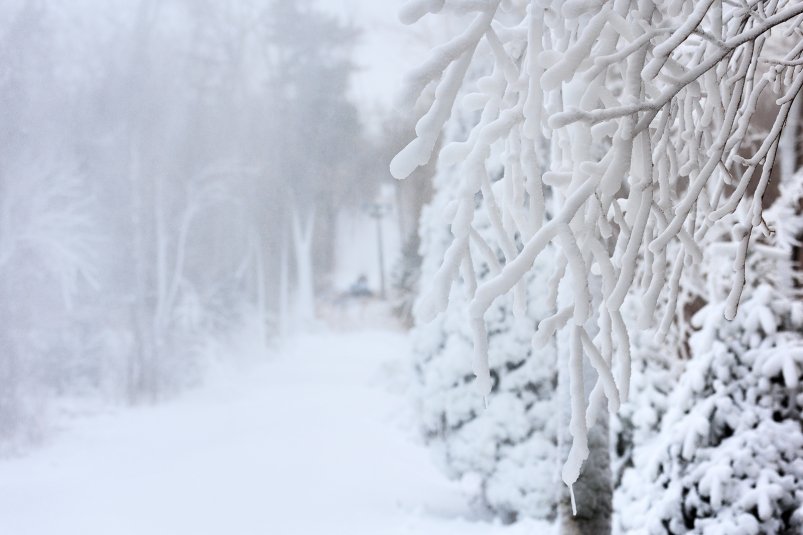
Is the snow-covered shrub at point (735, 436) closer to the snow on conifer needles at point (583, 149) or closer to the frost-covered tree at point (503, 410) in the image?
the snow on conifer needles at point (583, 149)

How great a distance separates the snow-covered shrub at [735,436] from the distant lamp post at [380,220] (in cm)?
412

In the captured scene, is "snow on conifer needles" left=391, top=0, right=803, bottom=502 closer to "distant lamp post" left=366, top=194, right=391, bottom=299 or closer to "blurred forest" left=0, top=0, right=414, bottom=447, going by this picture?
"blurred forest" left=0, top=0, right=414, bottom=447

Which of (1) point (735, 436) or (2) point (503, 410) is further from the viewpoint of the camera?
(2) point (503, 410)

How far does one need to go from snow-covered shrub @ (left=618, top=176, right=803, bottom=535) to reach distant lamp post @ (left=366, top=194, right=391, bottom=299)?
412cm

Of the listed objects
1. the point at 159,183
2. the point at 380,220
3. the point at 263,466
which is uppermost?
the point at 159,183

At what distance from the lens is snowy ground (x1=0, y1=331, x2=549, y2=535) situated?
3.60m

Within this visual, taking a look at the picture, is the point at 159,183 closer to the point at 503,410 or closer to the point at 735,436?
the point at 503,410

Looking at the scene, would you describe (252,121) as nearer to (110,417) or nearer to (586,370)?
(110,417)

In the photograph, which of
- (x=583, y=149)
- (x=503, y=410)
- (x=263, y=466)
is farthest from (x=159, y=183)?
(x=583, y=149)

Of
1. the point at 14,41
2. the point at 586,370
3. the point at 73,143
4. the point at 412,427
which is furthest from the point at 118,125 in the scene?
the point at 586,370

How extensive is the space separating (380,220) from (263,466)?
8.95ft

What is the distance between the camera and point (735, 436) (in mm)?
2053

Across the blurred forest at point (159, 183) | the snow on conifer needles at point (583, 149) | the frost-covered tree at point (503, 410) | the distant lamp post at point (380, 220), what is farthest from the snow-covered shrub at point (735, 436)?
the distant lamp post at point (380, 220)

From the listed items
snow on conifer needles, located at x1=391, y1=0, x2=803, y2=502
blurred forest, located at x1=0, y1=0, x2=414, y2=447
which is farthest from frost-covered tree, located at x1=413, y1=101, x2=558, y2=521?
blurred forest, located at x1=0, y1=0, x2=414, y2=447
